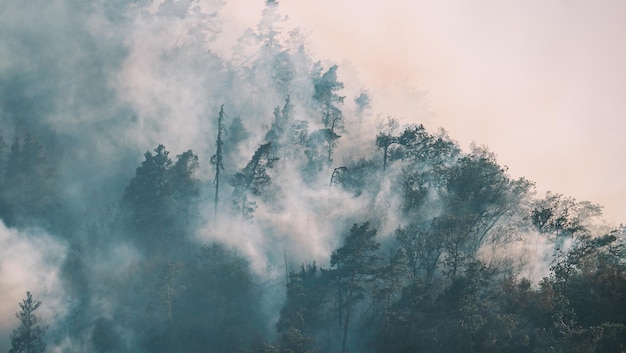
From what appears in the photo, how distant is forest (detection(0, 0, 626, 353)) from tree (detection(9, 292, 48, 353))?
10.3 inches

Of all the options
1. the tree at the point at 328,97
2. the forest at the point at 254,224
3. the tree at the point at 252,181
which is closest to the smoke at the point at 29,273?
the forest at the point at 254,224

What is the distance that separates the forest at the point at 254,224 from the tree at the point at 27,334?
0.26 metres

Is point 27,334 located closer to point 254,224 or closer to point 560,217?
point 254,224

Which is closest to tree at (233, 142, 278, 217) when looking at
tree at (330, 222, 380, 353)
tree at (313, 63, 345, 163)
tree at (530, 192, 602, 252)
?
tree at (313, 63, 345, 163)

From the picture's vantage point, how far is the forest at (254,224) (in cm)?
5450

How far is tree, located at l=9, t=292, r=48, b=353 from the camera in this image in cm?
6088

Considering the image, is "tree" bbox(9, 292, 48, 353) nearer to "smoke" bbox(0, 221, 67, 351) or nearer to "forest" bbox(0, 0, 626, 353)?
"forest" bbox(0, 0, 626, 353)

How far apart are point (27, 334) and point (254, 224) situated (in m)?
28.7

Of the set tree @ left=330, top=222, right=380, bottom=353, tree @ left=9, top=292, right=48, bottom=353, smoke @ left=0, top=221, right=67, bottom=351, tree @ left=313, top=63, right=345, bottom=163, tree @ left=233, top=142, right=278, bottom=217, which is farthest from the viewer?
tree @ left=313, top=63, right=345, bottom=163

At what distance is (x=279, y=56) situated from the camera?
4225 inches

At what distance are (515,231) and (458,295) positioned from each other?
22.7 meters

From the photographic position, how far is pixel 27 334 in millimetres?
61125

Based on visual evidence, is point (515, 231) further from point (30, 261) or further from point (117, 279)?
point (30, 261)

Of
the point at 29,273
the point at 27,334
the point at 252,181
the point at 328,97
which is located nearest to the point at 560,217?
the point at 252,181
